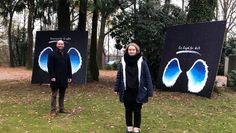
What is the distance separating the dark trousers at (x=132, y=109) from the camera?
866 centimetres

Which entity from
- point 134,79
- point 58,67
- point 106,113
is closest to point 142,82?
point 134,79

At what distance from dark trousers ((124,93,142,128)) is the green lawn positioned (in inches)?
26.3

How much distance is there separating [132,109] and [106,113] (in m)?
2.73

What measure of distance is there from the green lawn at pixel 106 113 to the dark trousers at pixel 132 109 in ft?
2.19

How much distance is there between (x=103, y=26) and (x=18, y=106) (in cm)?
2607

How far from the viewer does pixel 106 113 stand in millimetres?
11484

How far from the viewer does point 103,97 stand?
580 inches

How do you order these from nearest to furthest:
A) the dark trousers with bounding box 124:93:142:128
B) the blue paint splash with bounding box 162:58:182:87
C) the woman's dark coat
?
1. the woman's dark coat
2. the dark trousers with bounding box 124:93:142:128
3. the blue paint splash with bounding box 162:58:182:87

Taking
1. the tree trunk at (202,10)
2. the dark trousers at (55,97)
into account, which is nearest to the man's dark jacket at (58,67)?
the dark trousers at (55,97)

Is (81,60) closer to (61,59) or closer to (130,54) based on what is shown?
(61,59)

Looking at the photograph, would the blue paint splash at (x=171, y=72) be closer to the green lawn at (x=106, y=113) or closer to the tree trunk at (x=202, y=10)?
the green lawn at (x=106, y=113)

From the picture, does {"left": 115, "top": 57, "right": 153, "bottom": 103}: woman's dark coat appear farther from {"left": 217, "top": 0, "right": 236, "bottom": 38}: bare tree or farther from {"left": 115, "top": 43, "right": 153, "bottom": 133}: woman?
{"left": 217, "top": 0, "right": 236, "bottom": 38}: bare tree

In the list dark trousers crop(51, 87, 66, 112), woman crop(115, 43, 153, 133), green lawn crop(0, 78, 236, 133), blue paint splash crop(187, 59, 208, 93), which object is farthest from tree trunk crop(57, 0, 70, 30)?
woman crop(115, 43, 153, 133)

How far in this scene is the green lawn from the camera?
9727 mm
